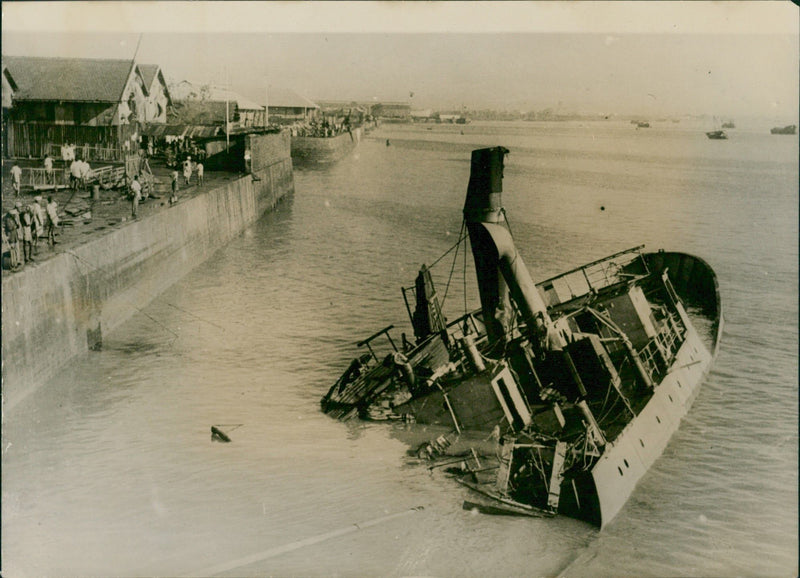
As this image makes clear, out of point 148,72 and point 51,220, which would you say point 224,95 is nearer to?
point 148,72

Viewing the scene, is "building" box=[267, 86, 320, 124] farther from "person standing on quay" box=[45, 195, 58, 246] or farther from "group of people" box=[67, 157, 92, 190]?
"person standing on quay" box=[45, 195, 58, 246]

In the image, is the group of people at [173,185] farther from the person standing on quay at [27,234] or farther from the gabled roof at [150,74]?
the person standing on quay at [27,234]

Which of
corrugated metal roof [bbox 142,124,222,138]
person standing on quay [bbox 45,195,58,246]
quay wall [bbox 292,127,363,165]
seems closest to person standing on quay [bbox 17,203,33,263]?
person standing on quay [bbox 45,195,58,246]

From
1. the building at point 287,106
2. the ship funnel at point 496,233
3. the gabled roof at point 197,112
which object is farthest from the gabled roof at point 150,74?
the building at point 287,106

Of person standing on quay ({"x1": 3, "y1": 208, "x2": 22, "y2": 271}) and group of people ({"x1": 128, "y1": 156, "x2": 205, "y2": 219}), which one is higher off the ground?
group of people ({"x1": 128, "y1": 156, "x2": 205, "y2": 219})

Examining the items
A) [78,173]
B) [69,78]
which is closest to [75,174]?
[78,173]

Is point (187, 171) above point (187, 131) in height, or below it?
below
